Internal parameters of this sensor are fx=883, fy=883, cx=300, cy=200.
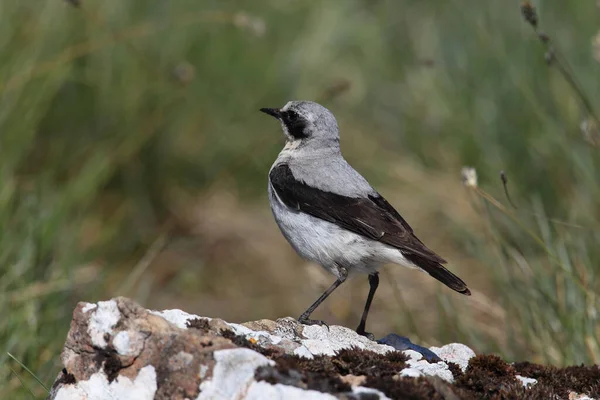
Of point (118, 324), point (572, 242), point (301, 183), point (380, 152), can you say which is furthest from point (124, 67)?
point (118, 324)

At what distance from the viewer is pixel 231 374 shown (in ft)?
9.77

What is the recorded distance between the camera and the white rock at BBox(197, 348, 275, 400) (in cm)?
295

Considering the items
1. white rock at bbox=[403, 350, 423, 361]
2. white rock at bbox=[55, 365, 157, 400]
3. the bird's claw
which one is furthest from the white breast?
white rock at bbox=[55, 365, 157, 400]

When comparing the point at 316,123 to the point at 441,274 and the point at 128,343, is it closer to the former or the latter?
the point at 441,274

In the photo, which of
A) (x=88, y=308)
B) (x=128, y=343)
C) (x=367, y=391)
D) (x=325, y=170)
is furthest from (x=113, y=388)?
(x=325, y=170)

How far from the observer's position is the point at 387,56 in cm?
1063

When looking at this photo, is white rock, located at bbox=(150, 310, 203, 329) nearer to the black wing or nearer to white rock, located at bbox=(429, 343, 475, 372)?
white rock, located at bbox=(429, 343, 475, 372)

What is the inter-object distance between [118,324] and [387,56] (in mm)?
7902

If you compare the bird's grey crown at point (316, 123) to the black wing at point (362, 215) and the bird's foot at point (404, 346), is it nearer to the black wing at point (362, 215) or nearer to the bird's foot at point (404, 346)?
the black wing at point (362, 215)

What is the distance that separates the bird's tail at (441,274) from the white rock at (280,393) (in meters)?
1.74

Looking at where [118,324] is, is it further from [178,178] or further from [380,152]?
[380,152]

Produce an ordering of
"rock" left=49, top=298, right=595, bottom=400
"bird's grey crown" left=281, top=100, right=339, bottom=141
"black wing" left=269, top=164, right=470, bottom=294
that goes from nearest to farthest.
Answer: "rock" left=49, top=298, right=595, bottom=400 < "black wing" left=269, top=164, right=470, bottom=294 < "bird's grey crown" left=281, top=100, right=339, bottom=141

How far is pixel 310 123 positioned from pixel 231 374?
2773 mm

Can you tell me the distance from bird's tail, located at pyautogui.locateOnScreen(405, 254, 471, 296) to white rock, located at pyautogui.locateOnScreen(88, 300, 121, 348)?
186cm
